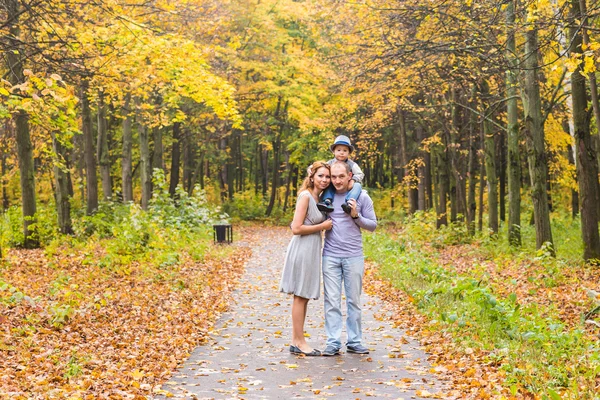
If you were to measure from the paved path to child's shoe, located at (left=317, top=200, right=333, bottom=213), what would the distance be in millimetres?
1652

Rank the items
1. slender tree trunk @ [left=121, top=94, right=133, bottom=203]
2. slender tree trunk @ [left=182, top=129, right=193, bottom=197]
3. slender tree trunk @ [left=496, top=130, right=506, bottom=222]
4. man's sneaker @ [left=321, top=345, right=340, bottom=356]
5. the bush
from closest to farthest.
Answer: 1. man's sneaker @ [left=321, top=345, right=340, bottom=356]
2. slender tree trunk @ [left=121, top=94, right=133, bottom=203]
3. slender tree trunk @ [left=496, top=130, right=506, bottom=222]
4. slender tree trunk @ [left=182, top=129, right=193, bottom=197]
5. the bush

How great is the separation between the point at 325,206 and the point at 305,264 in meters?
0.71

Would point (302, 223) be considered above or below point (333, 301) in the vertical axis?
above

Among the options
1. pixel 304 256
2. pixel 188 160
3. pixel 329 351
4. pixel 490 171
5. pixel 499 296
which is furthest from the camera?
pixel 188 160

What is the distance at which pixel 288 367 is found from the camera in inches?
276

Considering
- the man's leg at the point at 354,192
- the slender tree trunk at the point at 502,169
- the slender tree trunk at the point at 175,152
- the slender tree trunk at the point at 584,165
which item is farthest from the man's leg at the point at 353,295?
the slender tree trunk at the point at 175,152

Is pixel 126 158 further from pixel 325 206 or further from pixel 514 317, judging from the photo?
pixel 514 317

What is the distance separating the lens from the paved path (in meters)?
5.98

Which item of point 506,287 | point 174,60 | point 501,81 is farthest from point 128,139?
point 506,287

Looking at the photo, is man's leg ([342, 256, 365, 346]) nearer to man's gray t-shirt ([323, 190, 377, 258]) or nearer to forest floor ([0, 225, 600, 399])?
man's gray t-shirt ([323, 190, 377, 258])

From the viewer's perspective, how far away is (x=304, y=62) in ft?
116

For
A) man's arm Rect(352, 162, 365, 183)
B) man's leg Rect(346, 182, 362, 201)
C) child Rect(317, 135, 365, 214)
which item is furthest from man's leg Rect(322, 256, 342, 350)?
man's arm Rect(352, 162, 365, 183)

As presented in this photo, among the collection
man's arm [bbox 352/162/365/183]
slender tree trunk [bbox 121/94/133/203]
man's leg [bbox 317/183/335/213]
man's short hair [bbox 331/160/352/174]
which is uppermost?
slender tree trunk [bbox 121/94/133/203]

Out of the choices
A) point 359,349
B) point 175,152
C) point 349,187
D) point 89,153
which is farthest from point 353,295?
point 175,152
